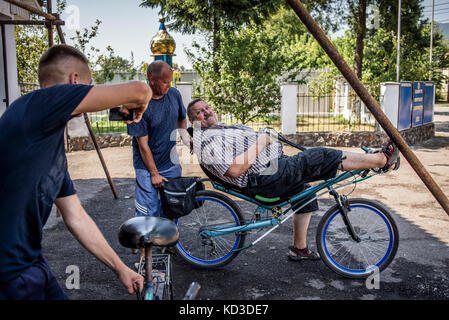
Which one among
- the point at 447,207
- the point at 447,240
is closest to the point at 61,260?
the point at 447,207

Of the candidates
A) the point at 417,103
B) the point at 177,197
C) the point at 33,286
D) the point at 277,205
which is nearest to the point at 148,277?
the point at 33,286

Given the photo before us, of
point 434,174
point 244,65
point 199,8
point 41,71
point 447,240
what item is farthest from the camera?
point 199,8

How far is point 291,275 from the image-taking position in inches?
165

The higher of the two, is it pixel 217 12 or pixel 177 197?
pixel 217 12

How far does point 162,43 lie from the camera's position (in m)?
13.3

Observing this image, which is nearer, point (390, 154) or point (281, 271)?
point (390, 154)

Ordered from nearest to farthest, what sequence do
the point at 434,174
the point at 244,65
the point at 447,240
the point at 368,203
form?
the point at 368,203
the point at 447,240
the point at 434,174
the point at 244,65

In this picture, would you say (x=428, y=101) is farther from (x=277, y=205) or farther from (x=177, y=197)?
(x=177, y=197)

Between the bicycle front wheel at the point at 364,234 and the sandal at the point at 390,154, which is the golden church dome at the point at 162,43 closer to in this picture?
the bicycle front wheel at the point at 364,234

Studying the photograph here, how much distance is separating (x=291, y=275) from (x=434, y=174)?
6.35m

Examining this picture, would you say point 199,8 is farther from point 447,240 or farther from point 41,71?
point 41,71

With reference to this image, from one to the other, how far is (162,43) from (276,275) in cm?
1048

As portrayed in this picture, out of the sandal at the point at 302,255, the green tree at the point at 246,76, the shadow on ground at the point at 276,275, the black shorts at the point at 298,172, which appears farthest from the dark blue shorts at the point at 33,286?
Result: the green tree at the point at 246,76

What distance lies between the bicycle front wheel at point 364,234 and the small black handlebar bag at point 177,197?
125cm
